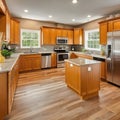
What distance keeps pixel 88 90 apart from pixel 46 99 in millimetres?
1132

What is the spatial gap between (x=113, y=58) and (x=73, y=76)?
5.26ft

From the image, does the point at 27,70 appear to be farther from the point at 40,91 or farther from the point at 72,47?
the point at 72,47

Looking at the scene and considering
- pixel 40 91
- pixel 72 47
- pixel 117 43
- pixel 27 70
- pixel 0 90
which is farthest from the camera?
pixel 72 47

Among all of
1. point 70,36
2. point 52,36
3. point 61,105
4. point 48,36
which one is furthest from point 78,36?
point 61,105

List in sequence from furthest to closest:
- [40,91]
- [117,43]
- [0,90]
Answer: [117,43], [40,91], [0,90]

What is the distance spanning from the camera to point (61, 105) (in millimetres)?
2861

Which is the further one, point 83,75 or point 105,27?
point 105,27

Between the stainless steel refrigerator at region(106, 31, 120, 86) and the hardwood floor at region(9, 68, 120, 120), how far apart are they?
370mm

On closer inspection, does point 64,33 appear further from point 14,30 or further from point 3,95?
point 3,95

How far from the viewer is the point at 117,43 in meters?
3.98

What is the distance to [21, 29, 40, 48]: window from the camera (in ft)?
21.8

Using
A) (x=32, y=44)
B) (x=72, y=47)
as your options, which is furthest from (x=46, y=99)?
(x=72, y=47)

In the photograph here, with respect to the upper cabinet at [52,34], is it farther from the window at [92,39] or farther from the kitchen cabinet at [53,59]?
the window at [92,39]

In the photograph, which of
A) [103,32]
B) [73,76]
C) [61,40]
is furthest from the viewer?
[61,40]
